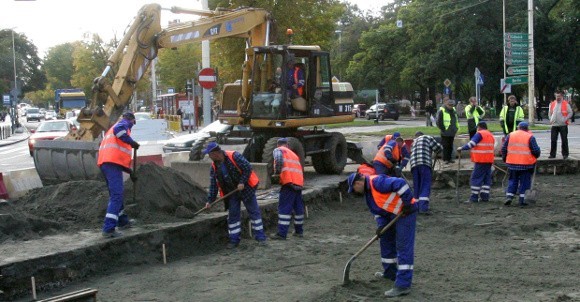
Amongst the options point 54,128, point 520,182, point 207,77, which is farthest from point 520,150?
point 54,128

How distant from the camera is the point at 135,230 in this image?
10.0m

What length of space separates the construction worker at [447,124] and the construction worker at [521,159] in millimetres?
4404

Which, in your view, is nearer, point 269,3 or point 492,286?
point 492,286

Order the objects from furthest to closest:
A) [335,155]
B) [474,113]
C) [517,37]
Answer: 1. [517,37]
2. [474,113]
3. [335,155]

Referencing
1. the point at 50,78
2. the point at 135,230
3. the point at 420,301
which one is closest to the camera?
the point at 420,301

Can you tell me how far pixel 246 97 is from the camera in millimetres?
15695

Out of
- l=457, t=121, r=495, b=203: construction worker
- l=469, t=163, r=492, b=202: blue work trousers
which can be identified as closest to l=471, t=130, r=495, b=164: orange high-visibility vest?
l=457, t=121, r=495, b=203: construction worker

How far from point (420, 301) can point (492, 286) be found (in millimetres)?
980

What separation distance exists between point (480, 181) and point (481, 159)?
0.46 meters

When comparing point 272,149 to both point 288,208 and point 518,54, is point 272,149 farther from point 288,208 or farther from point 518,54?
point 518,54

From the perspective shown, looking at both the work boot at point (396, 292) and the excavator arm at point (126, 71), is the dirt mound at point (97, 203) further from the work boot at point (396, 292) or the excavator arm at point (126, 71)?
the work boot at point (396, 292)

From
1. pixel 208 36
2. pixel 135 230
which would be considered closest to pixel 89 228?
pixel 135 230

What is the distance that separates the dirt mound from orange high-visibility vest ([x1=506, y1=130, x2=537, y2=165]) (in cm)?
589

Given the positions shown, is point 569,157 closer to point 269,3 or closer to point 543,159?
point 543,159
